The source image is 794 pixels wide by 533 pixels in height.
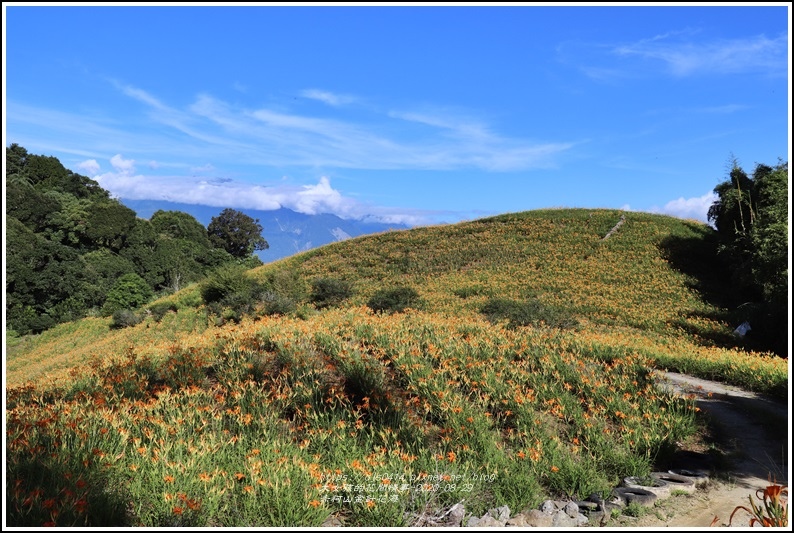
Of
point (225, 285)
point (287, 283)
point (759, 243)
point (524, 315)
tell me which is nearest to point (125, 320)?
point (225, 285)

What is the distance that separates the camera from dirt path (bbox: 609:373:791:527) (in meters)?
4.96

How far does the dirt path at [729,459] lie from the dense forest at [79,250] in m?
34.5

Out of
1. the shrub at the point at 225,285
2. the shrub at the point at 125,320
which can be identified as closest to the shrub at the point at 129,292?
the shrub at the point at 125,320

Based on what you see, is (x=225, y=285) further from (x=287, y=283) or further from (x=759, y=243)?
(x=759, y=243)

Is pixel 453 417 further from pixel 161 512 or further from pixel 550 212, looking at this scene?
pixel 550 212

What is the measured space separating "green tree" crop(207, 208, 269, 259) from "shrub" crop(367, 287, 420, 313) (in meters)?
57.9

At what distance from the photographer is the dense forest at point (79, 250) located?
43.1 m

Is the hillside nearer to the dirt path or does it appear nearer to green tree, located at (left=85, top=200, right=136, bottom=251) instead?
the dirt path

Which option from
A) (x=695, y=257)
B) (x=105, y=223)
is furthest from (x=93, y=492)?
(x=105, y=223)

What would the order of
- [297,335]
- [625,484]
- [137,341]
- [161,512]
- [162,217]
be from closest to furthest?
[161,512], [625,484], [297,335], [137,341], [162,217]

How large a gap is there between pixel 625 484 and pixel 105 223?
199 feet

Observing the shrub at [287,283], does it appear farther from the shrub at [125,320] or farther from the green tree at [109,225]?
the green tree at [109,225]

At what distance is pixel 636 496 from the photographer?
526 cm

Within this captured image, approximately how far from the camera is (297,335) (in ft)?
33.4
